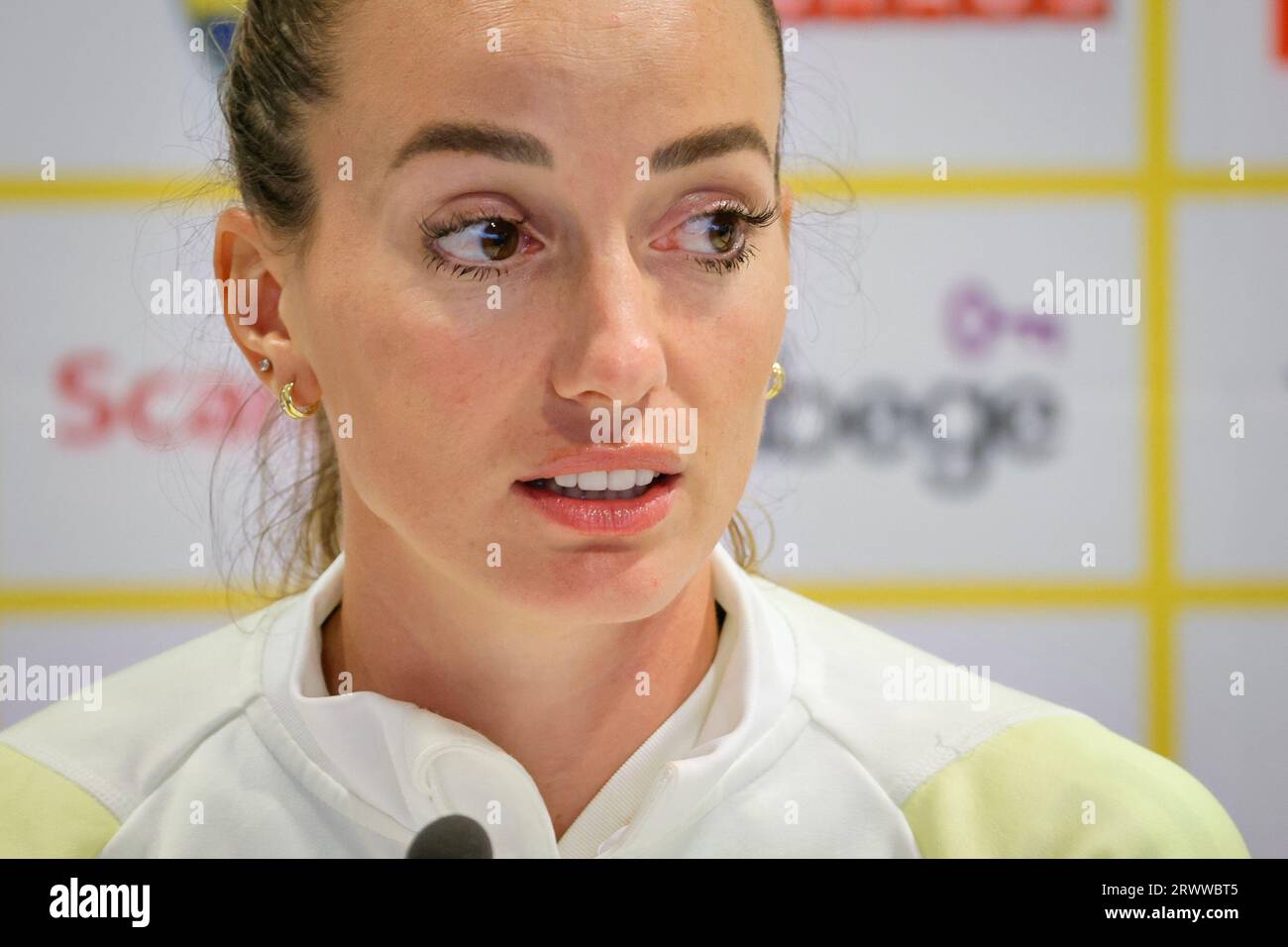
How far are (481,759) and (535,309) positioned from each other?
1.05 ft

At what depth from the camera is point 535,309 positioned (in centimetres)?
90

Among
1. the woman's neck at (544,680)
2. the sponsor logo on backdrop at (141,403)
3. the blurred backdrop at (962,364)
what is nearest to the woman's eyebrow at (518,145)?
the woman's neck at (544,680)

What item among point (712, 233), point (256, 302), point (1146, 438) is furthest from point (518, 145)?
point (1146, 438)

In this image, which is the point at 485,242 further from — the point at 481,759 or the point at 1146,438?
the point at 1146,438

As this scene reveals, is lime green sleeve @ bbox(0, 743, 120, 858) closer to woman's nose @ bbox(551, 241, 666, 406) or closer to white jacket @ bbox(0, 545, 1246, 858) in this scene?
white jacket @ bbox(0, 545, 1246, 858)

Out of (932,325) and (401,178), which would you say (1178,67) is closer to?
(932,325)

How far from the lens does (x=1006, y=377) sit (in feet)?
4.47

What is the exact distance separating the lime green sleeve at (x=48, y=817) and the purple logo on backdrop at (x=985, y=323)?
881 millimetres

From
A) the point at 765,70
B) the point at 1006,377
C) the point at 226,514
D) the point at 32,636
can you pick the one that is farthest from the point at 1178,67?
the point at 32,636

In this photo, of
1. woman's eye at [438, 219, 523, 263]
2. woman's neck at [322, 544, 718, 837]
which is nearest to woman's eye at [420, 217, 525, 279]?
woman's eye at [438, 219, 523, 263]

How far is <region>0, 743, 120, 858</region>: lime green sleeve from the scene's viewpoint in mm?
1028

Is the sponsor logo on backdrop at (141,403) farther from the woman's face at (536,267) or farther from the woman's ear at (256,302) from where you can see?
the woman's face at (536,267)

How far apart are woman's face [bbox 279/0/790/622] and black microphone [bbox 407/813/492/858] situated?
6.3 inches
